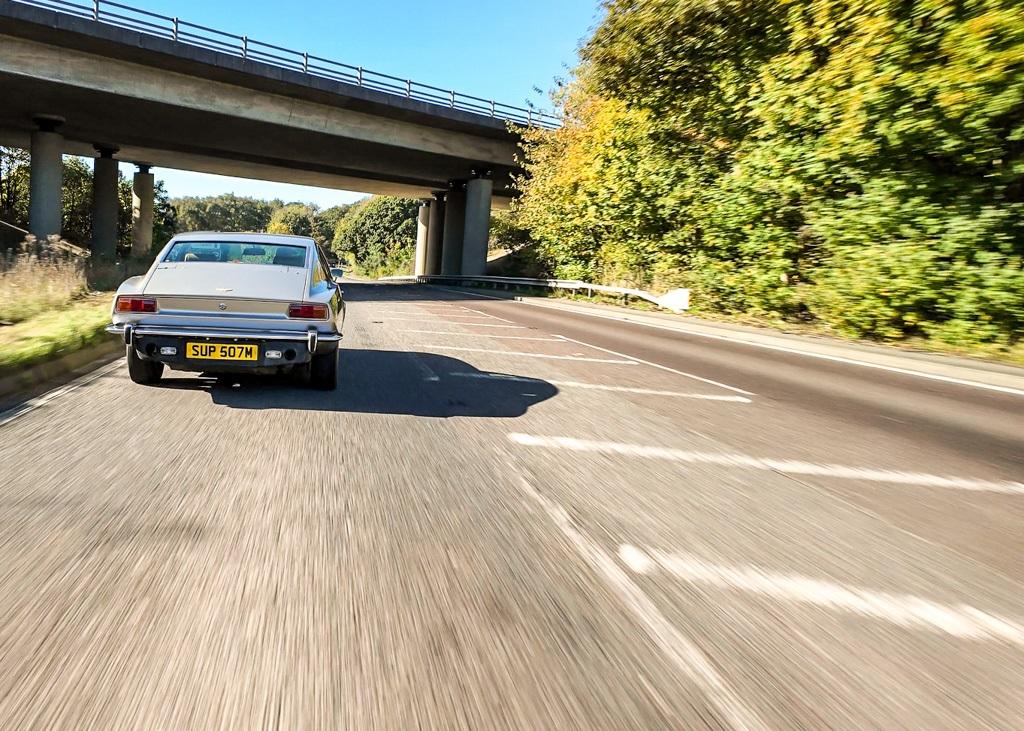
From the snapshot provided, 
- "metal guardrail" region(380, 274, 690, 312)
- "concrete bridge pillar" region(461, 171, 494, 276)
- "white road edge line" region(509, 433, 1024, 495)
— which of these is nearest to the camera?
"white road edge line" region(509, 433, 1024, 495)

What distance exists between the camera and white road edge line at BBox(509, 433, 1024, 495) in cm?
460

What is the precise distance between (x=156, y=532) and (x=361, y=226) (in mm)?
108542

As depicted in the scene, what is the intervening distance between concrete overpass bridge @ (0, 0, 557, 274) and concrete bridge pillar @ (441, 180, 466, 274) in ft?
0.33

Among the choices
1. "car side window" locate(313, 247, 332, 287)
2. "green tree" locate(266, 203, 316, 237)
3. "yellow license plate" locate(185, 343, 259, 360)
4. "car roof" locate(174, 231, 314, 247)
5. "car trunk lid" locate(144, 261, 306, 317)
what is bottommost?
"yellow license plate" locate(185, 343, 259, 360)

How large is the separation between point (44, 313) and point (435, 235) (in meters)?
41.8

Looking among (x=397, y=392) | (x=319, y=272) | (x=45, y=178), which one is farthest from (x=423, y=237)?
(x=397, y=392)

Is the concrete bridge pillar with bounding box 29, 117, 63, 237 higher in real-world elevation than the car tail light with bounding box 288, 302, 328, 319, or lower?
higher

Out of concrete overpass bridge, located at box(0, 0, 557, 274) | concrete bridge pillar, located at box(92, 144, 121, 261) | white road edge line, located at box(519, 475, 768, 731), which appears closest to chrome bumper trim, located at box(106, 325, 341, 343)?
white road edge line, located at box(519, 475, 768, 731)

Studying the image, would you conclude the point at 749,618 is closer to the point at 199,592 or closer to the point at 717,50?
the point at 199,592

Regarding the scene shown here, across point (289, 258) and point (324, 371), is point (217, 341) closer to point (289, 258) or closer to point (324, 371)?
point (324, 371)

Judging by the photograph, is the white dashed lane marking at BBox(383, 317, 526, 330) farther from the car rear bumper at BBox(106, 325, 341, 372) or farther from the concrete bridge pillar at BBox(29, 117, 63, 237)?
the concrete bridge pillar at BBox(29, 117, 63, 237)

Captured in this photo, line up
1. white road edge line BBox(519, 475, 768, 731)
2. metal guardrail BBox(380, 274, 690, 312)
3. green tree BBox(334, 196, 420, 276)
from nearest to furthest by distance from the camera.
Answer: white road edge line BBox(519, 475, 768, 731) → metal guardrail BBox(380, 274, 690, 312) → green tree BBox(334, 196, 420, 276)

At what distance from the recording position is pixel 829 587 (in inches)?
115

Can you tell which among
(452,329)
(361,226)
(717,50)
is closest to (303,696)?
(452,329)
